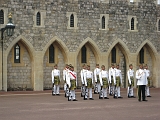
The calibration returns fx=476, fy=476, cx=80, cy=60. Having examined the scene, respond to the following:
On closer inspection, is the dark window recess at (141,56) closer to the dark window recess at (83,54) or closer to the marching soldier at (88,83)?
the dark window recess at (83,54)

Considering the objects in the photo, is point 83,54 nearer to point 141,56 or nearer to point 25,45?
point 25,45

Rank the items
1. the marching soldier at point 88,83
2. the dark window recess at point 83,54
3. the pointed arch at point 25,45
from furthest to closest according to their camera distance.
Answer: the dark window recess at point 83,54 → the pointed arch at point 25,45 → the marching soldier at point 88,83

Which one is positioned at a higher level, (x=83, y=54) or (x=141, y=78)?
(x=83, y=54)

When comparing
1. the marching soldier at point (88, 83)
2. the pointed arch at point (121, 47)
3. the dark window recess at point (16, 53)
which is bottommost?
the marching soldier at point (88, 83)

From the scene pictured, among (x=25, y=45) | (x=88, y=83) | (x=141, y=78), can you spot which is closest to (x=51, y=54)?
(x=25, y=45)

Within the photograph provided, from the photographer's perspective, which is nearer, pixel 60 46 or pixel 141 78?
pixel 141 78

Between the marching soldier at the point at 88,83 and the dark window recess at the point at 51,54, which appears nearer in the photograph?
the marching soldier at the point at 88,83

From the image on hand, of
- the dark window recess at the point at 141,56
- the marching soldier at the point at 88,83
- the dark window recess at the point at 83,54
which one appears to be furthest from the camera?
the dark window recess at the point at 141,56

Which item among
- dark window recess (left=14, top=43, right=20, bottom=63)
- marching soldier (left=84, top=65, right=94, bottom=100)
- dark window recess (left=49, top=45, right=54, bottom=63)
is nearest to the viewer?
marching soldier (left=84, top=65, right=94, bottom=100)

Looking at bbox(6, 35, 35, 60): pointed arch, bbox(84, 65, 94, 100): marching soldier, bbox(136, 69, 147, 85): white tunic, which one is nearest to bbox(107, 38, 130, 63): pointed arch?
bbox(6, 35, 35, 60): pointed arch

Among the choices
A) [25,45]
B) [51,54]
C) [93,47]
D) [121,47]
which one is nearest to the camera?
[25,45]

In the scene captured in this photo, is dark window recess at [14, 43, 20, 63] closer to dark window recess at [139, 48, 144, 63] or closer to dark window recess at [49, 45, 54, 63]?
dark window recess at [49, 45, 54, 63]

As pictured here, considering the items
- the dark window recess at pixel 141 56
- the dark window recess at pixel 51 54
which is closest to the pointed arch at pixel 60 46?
the dark window recess at pixel 51 54

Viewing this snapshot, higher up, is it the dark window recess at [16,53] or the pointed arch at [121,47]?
the pointed arch at [121,47]
